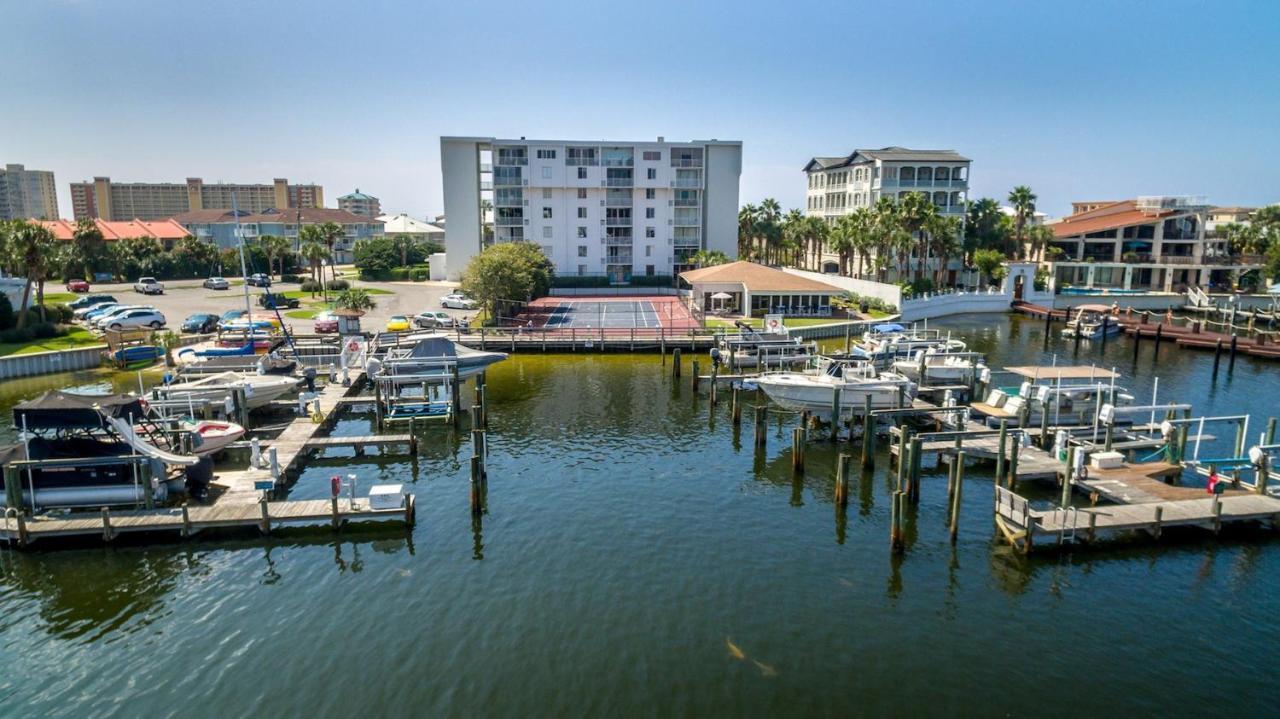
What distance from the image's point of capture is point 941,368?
44125mm

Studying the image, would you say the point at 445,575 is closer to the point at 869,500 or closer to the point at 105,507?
the point at 105,507

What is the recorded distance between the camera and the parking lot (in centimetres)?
6693

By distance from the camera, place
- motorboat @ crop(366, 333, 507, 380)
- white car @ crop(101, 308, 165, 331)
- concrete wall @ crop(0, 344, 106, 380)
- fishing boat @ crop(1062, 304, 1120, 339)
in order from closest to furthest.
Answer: motorboat @ crop(366, 333, 507, 380) < concrete wall @ crop(0, 344, 106, 380) < white car @ crop(101, 308, 165, 331) < fishing boat @ crop(1062, 304, 1120, 339)

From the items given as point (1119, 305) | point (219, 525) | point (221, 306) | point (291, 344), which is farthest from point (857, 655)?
point (1119, 305)

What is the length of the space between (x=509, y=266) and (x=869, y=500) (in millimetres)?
43868

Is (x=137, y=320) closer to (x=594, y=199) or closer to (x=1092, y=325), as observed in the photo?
(x=594, y=199)

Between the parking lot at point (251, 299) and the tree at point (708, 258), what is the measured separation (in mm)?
29586

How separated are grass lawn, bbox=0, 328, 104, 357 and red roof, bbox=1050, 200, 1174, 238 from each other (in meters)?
106

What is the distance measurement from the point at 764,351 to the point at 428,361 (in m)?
21.4

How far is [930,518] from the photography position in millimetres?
27484

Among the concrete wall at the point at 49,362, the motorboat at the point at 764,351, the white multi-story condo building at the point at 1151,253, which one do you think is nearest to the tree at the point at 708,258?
the motorboat at the point at 764,351

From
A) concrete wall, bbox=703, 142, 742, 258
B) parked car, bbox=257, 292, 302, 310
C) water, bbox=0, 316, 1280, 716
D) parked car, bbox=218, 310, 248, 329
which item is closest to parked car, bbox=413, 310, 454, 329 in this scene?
parked car, bbox=218, 310, 248, 329

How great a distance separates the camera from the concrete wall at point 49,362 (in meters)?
48.4

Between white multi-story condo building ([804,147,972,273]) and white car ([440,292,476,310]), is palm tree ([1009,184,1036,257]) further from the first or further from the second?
white car ([440,292,476,310])
